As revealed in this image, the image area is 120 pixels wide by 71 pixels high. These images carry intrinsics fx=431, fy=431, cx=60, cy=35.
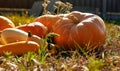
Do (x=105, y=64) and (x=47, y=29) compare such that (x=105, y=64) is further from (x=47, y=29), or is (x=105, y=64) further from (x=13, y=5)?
(x=13, y=5)

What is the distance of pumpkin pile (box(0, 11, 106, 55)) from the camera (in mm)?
3871

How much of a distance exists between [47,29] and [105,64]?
207 centimetres

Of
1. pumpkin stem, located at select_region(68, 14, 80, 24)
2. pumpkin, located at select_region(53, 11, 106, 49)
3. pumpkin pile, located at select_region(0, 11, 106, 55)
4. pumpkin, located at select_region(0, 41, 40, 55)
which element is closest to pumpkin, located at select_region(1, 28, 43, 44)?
pumpkin pile, located at select_region(0, 11, 106, 55)

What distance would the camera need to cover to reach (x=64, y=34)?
14.4 ft

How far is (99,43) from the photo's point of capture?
436 centimetres

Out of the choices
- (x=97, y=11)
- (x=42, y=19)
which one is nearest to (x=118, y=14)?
(x=97, y=11)

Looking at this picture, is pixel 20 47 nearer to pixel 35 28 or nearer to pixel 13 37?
pixel 13 37

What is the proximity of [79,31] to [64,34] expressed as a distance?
17 cm

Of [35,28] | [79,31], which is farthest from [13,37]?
[79,31]

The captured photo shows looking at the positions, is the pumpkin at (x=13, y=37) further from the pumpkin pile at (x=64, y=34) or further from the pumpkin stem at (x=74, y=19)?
the pumpkin stem at (x=74, y=19)

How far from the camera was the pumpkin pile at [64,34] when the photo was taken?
3.87 metres

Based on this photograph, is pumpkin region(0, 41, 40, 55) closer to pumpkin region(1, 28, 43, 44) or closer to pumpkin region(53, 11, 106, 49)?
pumpkin region(1, 28, 43, 44)

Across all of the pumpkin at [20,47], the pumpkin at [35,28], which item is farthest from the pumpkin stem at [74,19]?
the pumpkin at [20,47]

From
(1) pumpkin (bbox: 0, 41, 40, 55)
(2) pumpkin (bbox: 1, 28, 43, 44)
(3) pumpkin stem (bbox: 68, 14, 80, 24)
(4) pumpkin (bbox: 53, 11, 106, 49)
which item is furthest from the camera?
(3) pumpkin stem (bbox: 68, 14, 80, 24)
